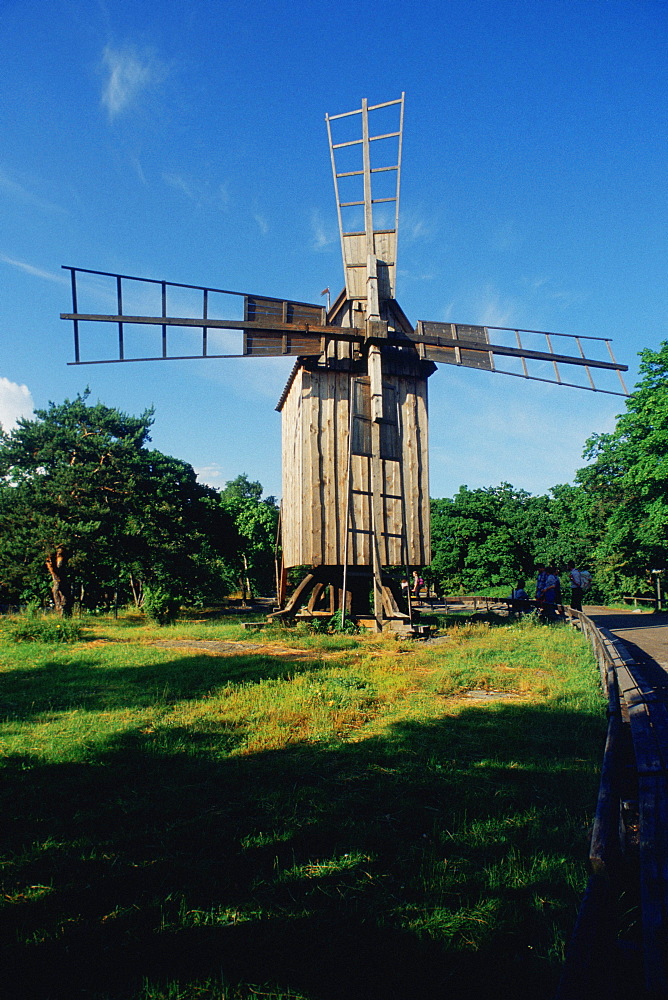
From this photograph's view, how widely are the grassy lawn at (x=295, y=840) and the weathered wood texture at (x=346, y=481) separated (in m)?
7.32

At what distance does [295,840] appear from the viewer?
140 inches

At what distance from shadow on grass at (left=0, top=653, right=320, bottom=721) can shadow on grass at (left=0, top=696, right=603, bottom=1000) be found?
2.22 m

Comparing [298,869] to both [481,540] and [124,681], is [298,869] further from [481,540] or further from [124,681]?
[481,540]

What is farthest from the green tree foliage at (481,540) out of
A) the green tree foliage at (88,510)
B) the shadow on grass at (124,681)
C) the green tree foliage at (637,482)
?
the shadow on grass at (124,681)

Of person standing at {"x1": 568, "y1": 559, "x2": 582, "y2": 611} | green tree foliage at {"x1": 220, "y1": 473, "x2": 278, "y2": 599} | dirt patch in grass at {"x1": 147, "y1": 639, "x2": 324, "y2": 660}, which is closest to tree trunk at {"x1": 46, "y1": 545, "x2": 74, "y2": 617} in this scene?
dirt patch in grass at {"x1": 147, "y1": 639, "x2": 324, "y2": 660}

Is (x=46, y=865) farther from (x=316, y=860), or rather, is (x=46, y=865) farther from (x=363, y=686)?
Answer: (x=363, y=686)

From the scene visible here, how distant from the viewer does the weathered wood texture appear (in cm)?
1467

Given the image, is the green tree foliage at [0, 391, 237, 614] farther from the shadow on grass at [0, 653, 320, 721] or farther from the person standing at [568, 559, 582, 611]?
the person standing at [568, 559, 582, 611]

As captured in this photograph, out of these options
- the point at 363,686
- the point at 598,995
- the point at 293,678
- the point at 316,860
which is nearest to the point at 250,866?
the point at 316,860

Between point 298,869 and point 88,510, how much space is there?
840 inches

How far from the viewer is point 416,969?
2484 mm

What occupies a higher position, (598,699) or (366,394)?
(366,394)

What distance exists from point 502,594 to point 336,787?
3644 cm


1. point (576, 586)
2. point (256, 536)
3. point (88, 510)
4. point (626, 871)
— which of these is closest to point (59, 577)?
point (88, 510)
